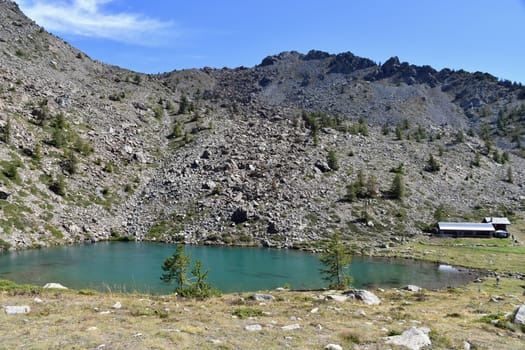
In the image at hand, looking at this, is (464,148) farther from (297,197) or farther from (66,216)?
(66,216)

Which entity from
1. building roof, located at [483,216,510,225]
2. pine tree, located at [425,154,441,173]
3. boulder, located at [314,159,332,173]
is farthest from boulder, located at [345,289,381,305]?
pine tree, located at [425,154,441,173]

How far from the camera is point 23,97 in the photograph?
404 feet

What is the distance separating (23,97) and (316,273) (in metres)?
109

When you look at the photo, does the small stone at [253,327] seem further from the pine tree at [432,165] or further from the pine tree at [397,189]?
the pine tree at [432,165]

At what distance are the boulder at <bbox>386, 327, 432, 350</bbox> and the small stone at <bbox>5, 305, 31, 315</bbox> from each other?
1953 centimetres

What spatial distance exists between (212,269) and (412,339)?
179 feet

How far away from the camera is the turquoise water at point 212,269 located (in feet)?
187

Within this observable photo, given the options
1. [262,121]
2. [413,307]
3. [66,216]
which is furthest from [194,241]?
[262,121]

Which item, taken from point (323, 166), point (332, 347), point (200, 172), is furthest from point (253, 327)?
point (323, 166)

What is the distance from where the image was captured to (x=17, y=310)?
21938mm

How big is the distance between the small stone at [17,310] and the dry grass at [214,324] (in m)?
0.40

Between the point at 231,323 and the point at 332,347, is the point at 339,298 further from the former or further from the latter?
the point at 332,347

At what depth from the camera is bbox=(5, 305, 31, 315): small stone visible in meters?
21.5

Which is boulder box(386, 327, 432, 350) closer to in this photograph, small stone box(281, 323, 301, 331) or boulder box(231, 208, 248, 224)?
small stone box(281, 323, 301, 331)
